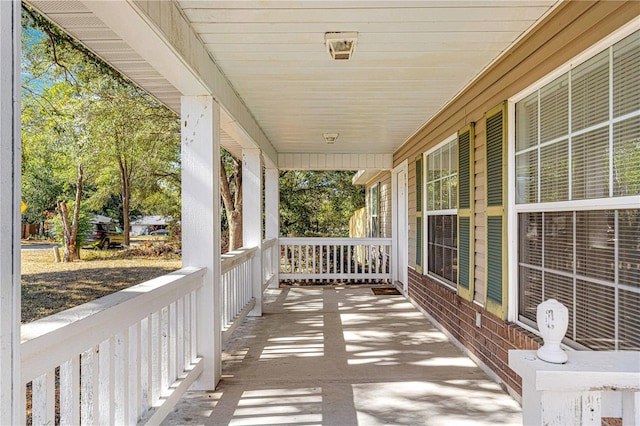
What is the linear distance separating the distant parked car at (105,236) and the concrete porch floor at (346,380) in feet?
36.1

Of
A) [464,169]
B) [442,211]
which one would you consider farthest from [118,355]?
[442,211]

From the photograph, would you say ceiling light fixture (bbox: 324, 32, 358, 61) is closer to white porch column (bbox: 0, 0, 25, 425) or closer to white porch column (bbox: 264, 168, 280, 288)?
white porch column (bbox: 0, 0, 25, 425)

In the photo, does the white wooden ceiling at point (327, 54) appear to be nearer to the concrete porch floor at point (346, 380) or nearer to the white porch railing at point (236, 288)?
the white porch railing at point (236, 288)

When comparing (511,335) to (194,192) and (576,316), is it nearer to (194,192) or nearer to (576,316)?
(576,316)

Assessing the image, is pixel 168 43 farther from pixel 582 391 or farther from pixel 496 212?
pixel 496 212

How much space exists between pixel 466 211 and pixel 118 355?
119 inches

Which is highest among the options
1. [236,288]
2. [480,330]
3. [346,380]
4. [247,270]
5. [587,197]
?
[587,197]

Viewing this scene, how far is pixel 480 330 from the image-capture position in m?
3.45

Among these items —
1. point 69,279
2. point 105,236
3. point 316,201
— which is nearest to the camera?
point 69,279

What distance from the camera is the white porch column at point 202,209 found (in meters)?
3.03

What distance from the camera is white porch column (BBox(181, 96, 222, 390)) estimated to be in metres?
3.03

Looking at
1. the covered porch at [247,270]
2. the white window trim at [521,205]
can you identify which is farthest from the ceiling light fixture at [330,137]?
the white window trim at [521,205]

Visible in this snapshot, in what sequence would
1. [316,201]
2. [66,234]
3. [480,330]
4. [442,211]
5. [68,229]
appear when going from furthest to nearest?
[316,201] < [68,229] < [66,234] < [442,211] < [480,330]

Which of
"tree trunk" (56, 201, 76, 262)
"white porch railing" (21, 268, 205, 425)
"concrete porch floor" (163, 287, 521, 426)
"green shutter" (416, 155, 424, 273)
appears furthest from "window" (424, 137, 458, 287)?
"tree trunk" (56, 201, 76, 262)
